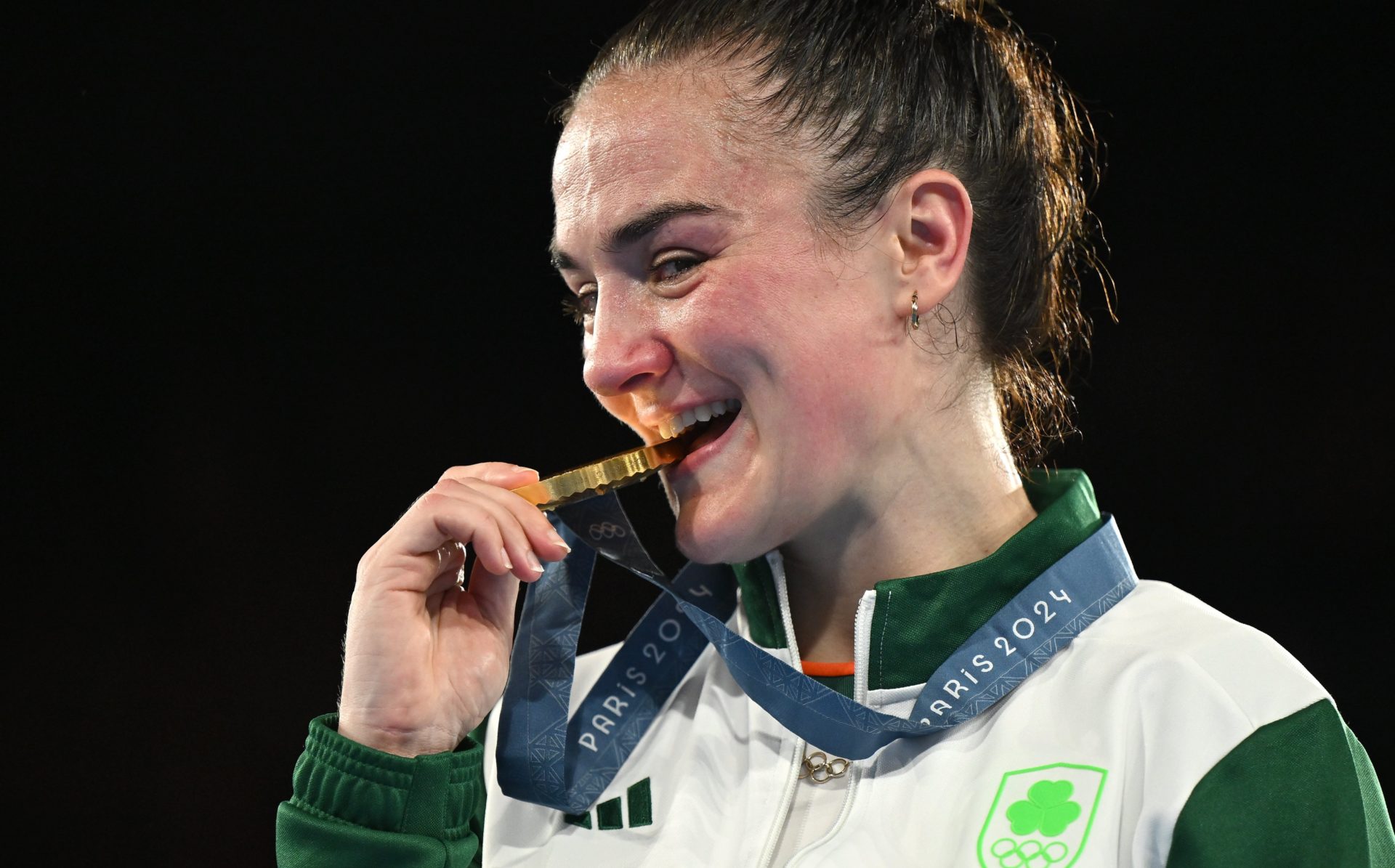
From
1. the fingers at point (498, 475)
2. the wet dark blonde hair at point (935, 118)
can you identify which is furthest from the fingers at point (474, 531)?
the wet dark blonde hair at point (935, 118)

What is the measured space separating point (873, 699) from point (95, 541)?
1.70 metres

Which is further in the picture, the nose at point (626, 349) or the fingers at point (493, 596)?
the fingers at point (493, 596)

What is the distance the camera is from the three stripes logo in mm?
1521

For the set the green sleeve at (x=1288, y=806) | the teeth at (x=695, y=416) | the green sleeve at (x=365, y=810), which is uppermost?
the teeth at (x=695, y=416)

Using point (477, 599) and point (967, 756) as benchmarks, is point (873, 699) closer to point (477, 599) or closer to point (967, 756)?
point (967, 756)

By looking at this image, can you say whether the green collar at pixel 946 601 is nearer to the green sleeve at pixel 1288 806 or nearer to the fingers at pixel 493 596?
the green sleeve at pixel 1288 806

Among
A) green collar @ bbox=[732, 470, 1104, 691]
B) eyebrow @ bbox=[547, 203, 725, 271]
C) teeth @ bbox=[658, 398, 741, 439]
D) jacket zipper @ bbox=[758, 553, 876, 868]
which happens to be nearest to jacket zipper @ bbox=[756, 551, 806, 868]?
jacket zipper @ bbox=[758, 553, 876, 868]

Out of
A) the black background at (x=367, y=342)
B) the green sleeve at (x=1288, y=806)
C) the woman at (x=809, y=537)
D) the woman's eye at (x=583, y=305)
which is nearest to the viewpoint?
the green sleeve at (x=1288, y=806)

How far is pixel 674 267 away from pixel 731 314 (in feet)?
0.33

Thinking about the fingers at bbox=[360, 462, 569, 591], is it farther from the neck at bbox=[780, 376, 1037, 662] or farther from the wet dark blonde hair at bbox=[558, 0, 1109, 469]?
the wet dark blonde hair at bbox=[558, 0, 1109, 469]

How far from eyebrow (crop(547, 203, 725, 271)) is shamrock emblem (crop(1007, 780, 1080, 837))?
66cm

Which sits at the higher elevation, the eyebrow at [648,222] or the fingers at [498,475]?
the eyebrow at [648,222]

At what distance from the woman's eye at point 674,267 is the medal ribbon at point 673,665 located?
300 millimetres

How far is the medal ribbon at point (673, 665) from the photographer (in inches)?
55.2
